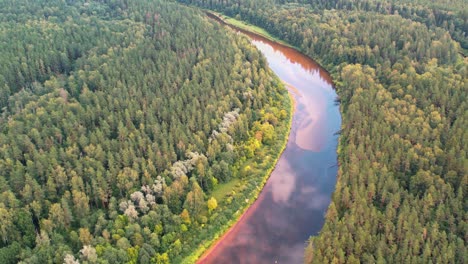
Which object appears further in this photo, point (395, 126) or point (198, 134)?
point (198, 134)

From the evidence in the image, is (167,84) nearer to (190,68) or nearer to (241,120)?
(190,68)

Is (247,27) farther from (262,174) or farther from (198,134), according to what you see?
(262,174)

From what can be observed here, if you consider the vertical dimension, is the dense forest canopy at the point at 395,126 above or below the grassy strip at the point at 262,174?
above

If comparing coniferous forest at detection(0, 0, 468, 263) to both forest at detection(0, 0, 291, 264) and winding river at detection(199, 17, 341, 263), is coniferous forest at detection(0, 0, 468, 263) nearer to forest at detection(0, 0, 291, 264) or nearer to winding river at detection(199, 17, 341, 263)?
forest at detection(0, 0, 291, 264)

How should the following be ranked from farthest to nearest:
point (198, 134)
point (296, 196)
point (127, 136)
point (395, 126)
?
point (198, 134) → point (395, 126) → point (127, 136) → point (296, 196)

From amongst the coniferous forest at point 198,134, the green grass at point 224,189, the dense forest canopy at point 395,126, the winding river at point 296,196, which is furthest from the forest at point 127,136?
the dense forest canopy at point 395,126

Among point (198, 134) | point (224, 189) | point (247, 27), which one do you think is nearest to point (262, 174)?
point (224, 189)

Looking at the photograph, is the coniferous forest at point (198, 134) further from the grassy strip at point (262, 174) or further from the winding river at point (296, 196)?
the winding river at point (296, 196)
